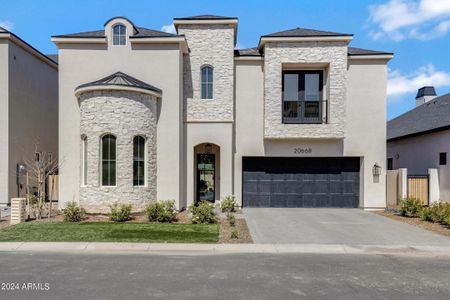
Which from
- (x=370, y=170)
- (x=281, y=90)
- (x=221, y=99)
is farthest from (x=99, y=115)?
(x=370, y=170)

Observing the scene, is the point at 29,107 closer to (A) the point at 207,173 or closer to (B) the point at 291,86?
(A) the point at 207,173

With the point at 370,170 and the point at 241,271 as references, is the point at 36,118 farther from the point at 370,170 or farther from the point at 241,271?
the point at 370,170

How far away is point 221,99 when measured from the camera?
15.8 metres

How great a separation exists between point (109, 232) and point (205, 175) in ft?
24.7

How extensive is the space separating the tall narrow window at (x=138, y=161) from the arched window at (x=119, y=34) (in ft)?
15.6

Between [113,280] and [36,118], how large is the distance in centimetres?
1529

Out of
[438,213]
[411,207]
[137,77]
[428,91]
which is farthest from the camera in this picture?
[428,91]

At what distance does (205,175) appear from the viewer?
17.1m

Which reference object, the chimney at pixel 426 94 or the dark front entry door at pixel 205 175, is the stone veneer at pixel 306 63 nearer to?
the dark front entry door at pixel 205 175

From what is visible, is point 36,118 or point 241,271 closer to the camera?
point 241,271

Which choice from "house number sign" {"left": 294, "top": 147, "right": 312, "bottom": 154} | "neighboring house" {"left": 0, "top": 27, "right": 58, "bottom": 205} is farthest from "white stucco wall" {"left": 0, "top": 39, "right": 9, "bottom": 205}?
"house number sign" {"left": 294, "top": 147, "right": 312, "bottom": 154}

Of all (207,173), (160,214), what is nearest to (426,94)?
(207,173)

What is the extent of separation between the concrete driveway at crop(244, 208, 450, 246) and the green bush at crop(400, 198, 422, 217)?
125 cm

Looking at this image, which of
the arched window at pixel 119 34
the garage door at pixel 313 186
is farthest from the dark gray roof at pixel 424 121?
Answer: the arched window at pixel 119 34
